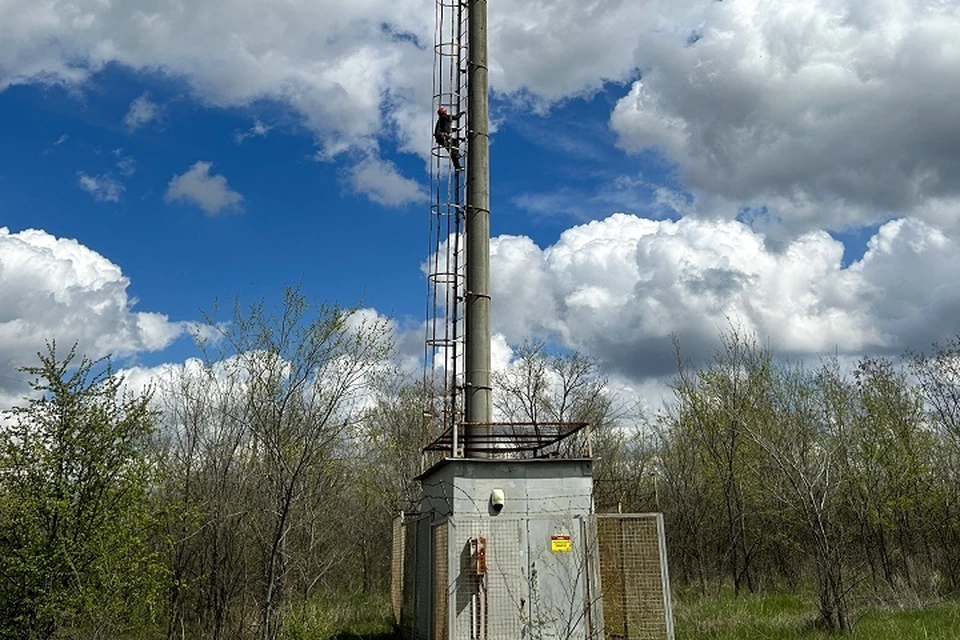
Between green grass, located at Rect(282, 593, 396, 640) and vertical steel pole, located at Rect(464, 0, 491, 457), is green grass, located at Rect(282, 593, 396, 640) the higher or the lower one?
the lower one

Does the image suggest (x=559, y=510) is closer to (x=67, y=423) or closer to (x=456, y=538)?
(x=456, y=538)

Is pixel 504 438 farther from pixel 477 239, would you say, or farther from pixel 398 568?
pixel 398 568

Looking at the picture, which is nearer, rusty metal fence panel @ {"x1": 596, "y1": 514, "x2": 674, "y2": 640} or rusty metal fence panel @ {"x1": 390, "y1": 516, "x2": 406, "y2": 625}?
rusty metal fence panel @ {"x1": 596, "y1": 514, "x2": 674, "y2": 640}

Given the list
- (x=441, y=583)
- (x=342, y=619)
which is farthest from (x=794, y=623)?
(x=342, y=619)

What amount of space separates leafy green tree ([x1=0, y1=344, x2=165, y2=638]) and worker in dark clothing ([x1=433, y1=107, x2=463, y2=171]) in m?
8.56

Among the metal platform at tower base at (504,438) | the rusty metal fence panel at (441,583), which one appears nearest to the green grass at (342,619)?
the rusty metal fence panel at (441,583)

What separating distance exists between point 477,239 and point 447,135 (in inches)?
108

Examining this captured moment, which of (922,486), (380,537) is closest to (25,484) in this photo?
(380,537)

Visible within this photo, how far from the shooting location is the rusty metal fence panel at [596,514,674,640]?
37.0 ft

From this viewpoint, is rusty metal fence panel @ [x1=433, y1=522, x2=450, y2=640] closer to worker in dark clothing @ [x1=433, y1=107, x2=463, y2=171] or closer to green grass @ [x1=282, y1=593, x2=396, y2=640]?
green grass @ [x1=282, y1=593, x2=396, y2=640]

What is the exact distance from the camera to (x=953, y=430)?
83.8ft

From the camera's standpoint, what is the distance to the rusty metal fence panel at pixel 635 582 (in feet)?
37.0

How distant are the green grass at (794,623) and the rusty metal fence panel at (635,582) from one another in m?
4.05

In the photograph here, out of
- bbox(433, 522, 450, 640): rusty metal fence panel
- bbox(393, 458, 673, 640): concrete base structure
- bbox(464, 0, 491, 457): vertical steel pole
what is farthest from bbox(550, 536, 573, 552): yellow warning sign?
bbox(464, 0, 491, 457): vertical steel pole
